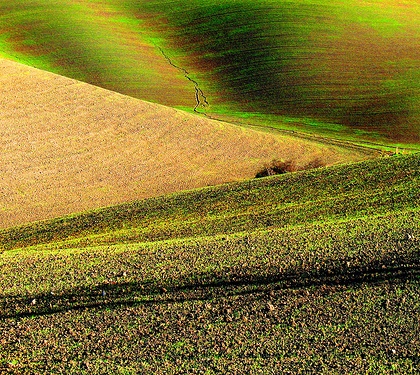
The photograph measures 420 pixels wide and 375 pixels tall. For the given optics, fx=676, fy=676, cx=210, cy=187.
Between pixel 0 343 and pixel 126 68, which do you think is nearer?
pixel 0 343

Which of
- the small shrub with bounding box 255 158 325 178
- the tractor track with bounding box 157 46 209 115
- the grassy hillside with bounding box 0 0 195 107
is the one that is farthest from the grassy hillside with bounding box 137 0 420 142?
the small shrub with bounding box 255 158 325 178

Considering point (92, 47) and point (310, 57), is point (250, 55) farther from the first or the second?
point (92, 47)

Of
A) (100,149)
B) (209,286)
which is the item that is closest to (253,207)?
(209,286)

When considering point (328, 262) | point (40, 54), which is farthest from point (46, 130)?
point (40, 54)

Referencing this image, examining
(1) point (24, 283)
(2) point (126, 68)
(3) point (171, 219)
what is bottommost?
(2) point (126, 68)

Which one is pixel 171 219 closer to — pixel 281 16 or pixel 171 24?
pixel 281 16

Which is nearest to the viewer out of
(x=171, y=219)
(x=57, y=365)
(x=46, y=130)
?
(x=57, y=365)

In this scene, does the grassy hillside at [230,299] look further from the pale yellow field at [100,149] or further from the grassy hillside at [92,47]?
the grassy hillside at [92,47]
